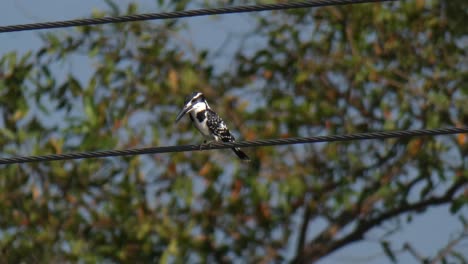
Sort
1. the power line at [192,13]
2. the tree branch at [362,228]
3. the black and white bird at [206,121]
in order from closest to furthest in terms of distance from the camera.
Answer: the power line at [192,13]
the black and white bird at [206,121]
the tree branch at [362,228]

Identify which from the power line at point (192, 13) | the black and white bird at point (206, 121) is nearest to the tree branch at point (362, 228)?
the black and white bird at point (206, 121)

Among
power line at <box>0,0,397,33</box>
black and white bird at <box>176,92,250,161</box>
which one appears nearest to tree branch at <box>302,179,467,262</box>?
black and white bird at <box>176,92,250,161</box>

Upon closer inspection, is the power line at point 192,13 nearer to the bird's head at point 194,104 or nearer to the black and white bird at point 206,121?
the black and white bird at point 206,121

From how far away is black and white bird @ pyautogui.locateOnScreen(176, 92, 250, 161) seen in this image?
8812 millimetres

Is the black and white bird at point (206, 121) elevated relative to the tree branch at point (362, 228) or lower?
elevated

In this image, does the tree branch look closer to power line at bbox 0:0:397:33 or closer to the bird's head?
the bird's head

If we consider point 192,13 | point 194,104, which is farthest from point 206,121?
point 192,13

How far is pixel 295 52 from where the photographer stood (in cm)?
1257

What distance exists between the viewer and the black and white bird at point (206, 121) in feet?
28.9

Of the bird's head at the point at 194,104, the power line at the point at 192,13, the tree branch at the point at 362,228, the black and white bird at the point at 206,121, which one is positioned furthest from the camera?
the tree branch at the point at 362,228

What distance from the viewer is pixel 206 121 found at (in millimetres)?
8805

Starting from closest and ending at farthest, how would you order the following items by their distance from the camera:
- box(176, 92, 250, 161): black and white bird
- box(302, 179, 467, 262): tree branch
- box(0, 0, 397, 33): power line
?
box(0, 0, 397, 33): power line < box(176, 92, 250, 161): black and white bird < box(302, 179, 467, 262): tree branch

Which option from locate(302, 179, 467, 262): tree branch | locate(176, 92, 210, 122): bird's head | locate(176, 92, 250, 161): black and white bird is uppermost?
locate(176, 92, 210, 122): bird's head

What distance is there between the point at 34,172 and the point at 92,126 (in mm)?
920
